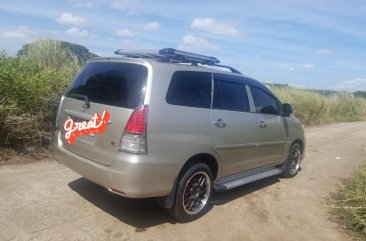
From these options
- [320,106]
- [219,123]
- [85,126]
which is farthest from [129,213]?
[320,106]

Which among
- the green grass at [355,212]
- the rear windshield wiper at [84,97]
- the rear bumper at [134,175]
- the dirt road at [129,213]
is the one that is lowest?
the dirt road at [129,213]

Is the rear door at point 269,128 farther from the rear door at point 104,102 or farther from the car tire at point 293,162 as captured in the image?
the rear door at point 104,102

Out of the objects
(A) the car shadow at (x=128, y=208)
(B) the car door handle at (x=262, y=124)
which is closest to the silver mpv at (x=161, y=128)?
(B) the car door handle at (x=262, y=124)

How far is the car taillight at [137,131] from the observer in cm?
441

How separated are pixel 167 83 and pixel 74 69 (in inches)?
193

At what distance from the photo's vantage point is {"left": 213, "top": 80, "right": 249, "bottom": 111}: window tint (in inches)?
221

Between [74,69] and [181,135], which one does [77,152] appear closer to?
[181,135]

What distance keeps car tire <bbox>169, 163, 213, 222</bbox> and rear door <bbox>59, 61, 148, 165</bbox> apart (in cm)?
100

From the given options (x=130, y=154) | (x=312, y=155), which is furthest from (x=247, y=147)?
(x=312, y=155)

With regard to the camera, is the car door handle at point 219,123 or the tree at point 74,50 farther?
the tree at point 74,50

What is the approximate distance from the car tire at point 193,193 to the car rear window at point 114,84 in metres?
1.19

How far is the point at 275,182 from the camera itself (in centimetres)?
774

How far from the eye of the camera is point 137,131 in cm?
441

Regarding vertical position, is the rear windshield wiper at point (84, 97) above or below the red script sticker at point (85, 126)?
above
